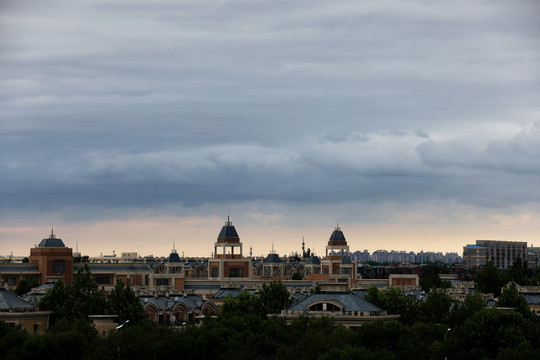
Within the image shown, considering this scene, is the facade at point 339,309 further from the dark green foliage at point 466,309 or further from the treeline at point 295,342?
the treeline at point 295,342

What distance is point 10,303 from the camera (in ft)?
455

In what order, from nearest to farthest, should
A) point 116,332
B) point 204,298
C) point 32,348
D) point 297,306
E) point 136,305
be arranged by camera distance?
1. point 32,348
2. point 116,332
3. point 297,306
4. point 136,305
5. point 204,298

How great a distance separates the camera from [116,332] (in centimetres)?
11481

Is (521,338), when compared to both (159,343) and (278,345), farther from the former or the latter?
(159,343)

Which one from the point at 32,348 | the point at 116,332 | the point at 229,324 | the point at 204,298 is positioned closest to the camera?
the point at 32,348

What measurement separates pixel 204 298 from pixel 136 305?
140 feet

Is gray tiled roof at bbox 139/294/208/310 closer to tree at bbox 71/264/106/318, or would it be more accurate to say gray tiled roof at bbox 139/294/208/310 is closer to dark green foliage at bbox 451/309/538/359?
tree at bbox 71/264/106/318

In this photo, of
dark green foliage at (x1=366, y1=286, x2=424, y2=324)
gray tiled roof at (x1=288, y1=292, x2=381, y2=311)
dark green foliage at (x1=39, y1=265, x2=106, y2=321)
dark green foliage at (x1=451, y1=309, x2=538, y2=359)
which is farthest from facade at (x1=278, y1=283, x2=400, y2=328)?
dark green foliage at (x1=39, y1=265, x2=106, y2=321)

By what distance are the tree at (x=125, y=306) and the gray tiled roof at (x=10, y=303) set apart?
11194 millimetres

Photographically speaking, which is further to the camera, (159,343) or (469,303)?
(469,303)

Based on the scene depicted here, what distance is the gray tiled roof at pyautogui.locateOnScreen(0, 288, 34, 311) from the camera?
137250mm

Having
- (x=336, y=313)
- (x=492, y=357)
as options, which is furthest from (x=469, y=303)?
(x=492, y=357)

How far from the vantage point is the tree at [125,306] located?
475ft

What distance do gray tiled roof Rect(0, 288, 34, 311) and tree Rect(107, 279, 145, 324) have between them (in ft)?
36.7
